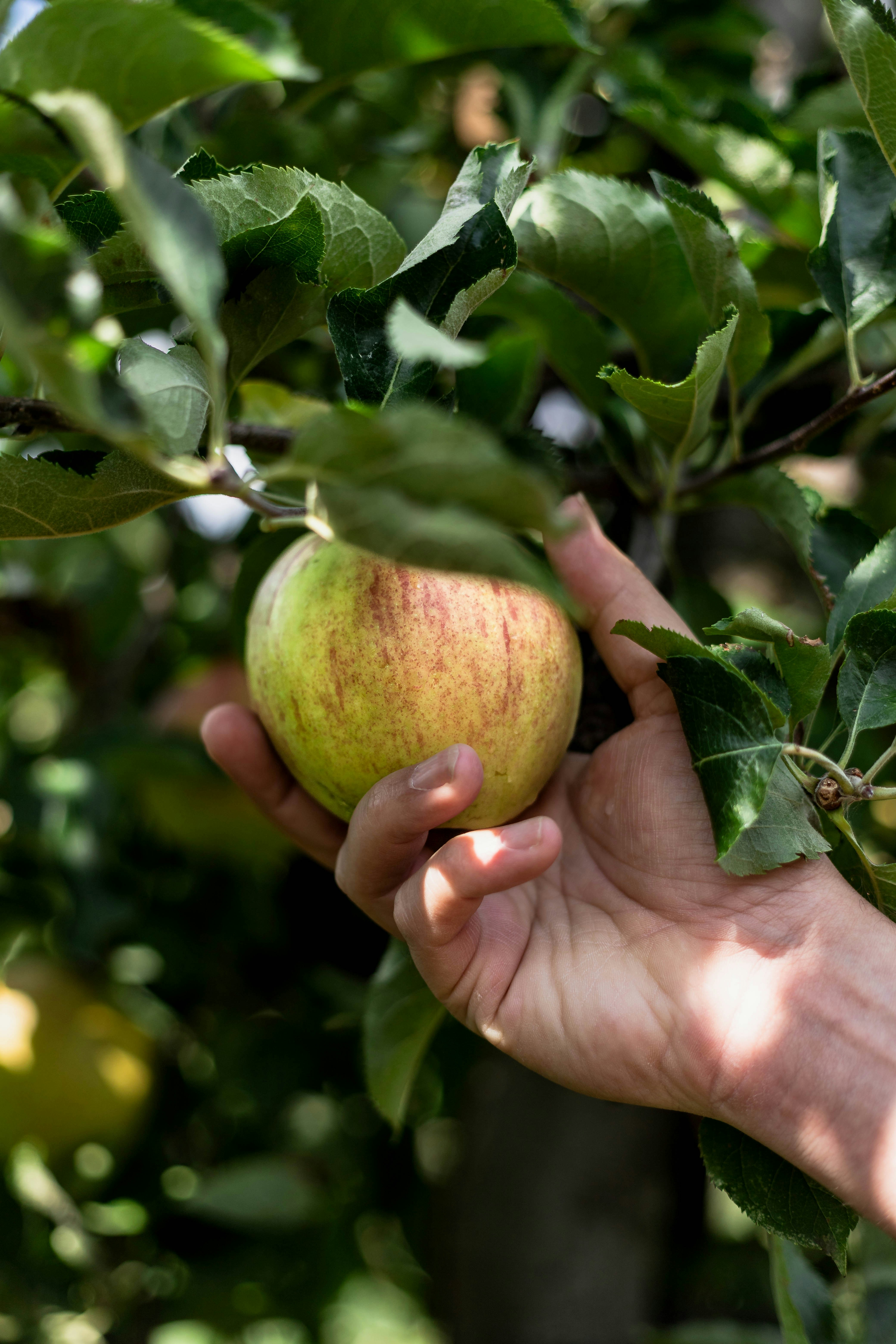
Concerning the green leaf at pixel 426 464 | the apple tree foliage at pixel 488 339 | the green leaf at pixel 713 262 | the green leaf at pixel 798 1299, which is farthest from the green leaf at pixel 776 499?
the green leaf at pixel 798 1299

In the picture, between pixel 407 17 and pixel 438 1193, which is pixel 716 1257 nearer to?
pixel 438 1193

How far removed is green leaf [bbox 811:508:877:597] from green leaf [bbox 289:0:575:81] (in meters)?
0.43

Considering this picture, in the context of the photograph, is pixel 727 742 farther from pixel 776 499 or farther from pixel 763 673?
pixel 776 499

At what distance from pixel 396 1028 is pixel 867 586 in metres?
0.50

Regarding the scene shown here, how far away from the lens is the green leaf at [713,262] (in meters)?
0.61

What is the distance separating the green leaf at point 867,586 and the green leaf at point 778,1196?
335mm

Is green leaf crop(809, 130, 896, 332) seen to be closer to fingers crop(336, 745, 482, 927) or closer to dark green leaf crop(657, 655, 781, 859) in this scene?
dark green leaf crop(657, 655, 781, 859)

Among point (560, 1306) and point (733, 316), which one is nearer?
point (733, 316)

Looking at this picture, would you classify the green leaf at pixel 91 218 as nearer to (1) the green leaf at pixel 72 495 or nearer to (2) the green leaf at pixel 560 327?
(1) the green leaf at pixel 72 495

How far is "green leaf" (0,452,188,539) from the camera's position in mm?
492

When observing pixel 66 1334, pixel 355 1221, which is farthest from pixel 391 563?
pixel 66 1334

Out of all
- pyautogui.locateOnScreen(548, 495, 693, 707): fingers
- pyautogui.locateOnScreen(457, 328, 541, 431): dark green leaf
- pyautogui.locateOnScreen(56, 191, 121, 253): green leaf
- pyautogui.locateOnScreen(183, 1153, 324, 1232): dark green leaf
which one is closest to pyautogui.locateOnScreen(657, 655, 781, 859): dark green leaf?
pyautogui.locateOnScreen(548, 495, 693, 707): fingers

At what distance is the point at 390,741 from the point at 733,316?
0.34 meters

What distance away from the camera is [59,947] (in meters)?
1.33
